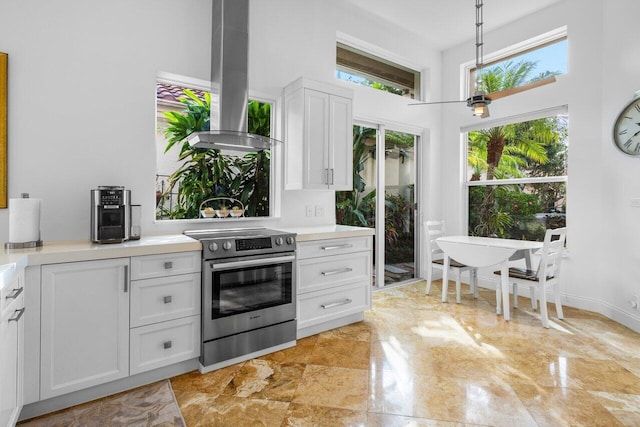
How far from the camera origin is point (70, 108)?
7.80 feet

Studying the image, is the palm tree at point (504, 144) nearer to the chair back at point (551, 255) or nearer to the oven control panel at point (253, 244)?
the chair back at point (551, 255)

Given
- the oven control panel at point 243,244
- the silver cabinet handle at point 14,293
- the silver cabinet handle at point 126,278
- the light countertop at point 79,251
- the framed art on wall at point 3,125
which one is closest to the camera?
the silver cabinet handle at point 14,293

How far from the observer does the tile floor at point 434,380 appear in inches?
73.3

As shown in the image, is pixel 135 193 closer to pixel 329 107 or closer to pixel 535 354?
pixel 329 107

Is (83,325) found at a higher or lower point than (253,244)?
lower

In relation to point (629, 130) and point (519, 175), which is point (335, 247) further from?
point (629, 130)

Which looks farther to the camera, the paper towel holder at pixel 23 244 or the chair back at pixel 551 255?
the chair back at pixel 551 255

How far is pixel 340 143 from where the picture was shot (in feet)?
11.1

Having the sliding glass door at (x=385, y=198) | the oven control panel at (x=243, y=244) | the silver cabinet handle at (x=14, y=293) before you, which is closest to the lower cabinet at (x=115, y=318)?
the oven control panel at (x=243, y=244)

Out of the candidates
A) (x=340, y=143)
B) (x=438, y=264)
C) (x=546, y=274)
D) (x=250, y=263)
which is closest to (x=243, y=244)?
(x=250, y=263)

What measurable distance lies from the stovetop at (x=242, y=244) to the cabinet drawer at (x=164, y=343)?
0.46 meters

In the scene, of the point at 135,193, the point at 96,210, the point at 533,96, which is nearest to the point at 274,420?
Answer: the point at 96,210

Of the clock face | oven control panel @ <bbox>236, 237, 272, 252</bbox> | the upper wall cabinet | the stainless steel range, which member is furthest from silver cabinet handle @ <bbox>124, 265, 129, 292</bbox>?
the clock face

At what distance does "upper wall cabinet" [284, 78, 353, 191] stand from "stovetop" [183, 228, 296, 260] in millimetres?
721
